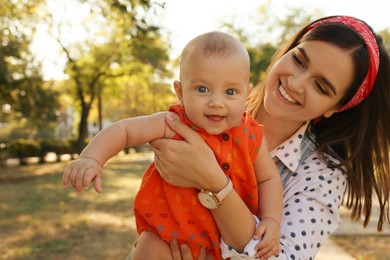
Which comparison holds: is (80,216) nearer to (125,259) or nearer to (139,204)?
(125,259)

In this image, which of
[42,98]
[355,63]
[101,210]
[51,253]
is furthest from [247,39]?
[355,63]

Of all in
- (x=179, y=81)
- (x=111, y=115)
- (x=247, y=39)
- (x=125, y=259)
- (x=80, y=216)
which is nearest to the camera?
(x=179, y=81)

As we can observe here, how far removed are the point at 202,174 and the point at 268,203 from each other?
414 mm

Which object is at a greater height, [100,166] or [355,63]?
[355,63]

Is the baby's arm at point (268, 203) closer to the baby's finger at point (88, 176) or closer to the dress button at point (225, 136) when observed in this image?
the dress button at point (225, 136)

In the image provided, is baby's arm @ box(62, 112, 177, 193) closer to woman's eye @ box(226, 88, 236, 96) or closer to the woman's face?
woman's eye @ box(226, 88, 236, 96)

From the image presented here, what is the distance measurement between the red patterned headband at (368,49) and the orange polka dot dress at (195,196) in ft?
2.39

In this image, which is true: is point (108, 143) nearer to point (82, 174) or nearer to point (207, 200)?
point (82, 174)

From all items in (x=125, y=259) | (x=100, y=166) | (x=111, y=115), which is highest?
(x=100, y=166)

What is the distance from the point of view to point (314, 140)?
9.09 ft

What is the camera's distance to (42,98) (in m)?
23.3

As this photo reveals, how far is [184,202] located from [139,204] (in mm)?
237

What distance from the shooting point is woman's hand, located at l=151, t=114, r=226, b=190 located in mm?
2010

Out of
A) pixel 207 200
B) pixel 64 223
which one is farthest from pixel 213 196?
pixel 64 223
